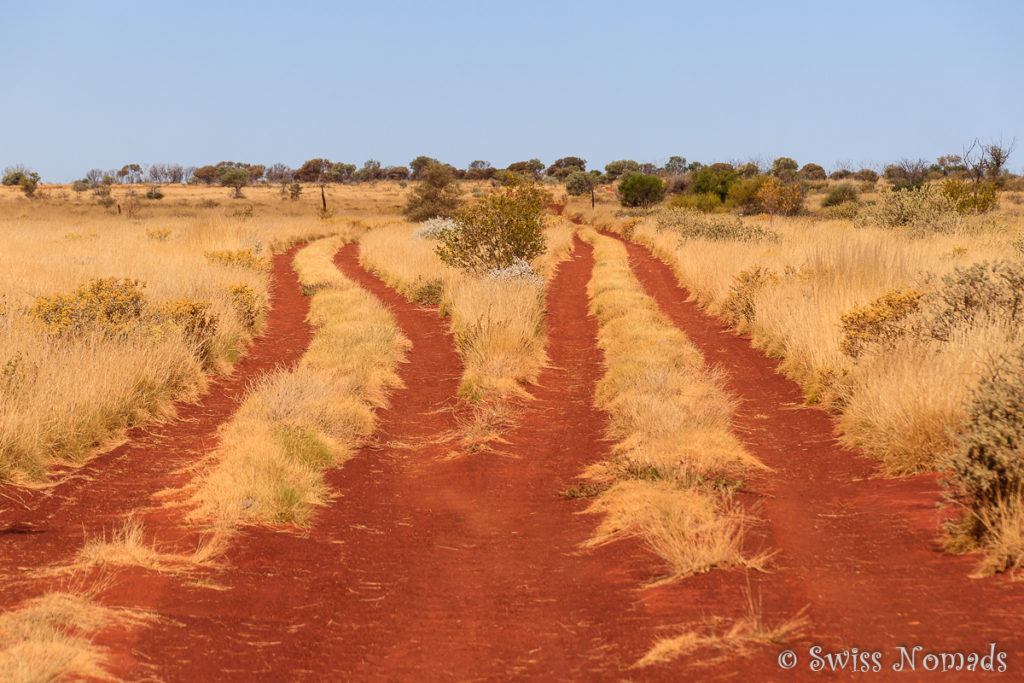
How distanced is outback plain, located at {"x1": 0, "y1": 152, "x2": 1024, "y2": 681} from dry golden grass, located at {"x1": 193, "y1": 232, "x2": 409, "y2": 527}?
0.12 ft

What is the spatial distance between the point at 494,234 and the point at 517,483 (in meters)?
11.9

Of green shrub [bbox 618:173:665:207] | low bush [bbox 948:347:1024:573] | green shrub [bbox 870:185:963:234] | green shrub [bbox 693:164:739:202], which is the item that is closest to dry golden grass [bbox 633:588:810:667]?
low bush [bbox 948:347:1024:573]

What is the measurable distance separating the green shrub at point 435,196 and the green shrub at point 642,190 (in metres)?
18.8

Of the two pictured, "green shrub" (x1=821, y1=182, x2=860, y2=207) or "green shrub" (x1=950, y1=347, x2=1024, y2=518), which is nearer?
"green shrub" (x1=950, y1=347, x2=1024, y2=518)

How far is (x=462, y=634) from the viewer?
458 centimetres

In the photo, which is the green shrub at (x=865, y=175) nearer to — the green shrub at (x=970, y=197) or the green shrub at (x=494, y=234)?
the green shrub at (x=970, y=197)

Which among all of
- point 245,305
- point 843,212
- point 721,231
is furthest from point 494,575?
point 843,212

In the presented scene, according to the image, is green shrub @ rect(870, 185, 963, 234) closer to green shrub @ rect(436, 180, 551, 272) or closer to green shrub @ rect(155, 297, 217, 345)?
green shrub @ rect(436, 180, 551, 272)

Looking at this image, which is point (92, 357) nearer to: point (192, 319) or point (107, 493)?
point (107, 493)

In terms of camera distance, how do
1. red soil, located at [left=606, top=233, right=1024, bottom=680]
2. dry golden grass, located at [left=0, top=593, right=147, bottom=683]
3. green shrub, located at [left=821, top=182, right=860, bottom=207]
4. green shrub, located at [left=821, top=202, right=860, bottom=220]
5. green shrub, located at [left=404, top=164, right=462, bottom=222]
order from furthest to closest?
green shrub, located at [left=821, top=182, right=860, bottom=207] → green shrub, located at [left=404, top=164, right=462, bottom=222] → green shrub, located at [left=821, top=202, right=860, bottom=220] → red soil, located at [left=606, top=233, right=1024, bottom=680] → dry golden grass, located at [left=0, top=593, right=147, bottom=683]

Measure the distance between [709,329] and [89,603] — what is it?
12.0 m

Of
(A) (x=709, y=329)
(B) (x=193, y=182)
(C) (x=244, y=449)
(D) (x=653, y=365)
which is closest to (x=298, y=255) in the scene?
(A) (x=709, y=329)

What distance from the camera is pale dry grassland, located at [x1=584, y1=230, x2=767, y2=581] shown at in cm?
535

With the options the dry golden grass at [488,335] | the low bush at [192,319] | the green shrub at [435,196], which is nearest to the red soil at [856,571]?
the dry golden grass at [488,335]
